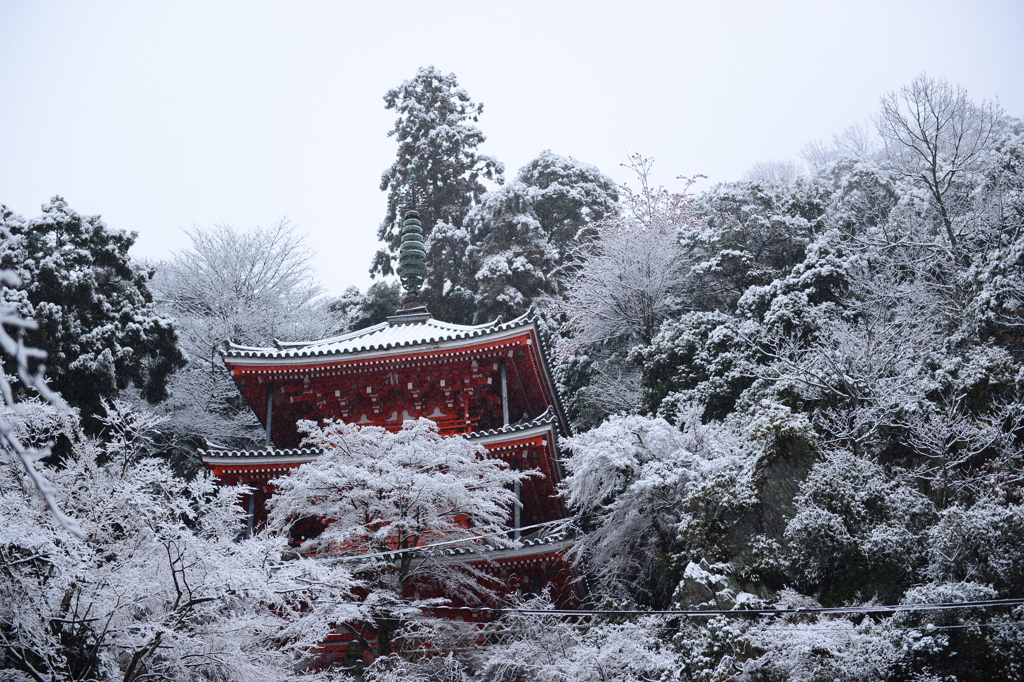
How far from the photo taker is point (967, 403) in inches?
Answer: 449

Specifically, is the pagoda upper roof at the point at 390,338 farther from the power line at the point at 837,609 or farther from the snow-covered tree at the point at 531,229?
the snow-covered tree at the point at 531,229

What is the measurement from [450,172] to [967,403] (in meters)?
19.7

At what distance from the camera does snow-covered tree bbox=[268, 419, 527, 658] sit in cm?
988

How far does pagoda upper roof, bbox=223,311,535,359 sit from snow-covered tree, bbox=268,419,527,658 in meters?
2.17

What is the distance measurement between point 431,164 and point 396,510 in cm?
1919

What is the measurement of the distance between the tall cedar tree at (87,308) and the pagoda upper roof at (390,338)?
2.29 metres

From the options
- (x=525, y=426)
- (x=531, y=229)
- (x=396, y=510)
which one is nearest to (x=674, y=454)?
(x=525, y=426)

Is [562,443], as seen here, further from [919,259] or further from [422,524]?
[919,259]

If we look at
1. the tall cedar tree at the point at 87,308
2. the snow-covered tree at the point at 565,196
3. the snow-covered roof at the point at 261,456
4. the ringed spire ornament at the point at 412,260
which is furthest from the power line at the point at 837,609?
the snow-covered tree at the point at 565,196

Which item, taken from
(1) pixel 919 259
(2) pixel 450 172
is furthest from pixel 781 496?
(2) pixel 450 172

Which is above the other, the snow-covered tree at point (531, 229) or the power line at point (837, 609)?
the snow-covered tree at point (531, 229)

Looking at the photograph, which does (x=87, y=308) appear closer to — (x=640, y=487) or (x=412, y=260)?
(x=412, y=260)

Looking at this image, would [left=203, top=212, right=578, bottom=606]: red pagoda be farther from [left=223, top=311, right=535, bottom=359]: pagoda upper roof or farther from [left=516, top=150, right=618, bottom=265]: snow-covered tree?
[left=516, top=150, right=618, bottom=265]: snow-covered tree

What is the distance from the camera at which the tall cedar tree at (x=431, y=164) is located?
26859 millimetres
